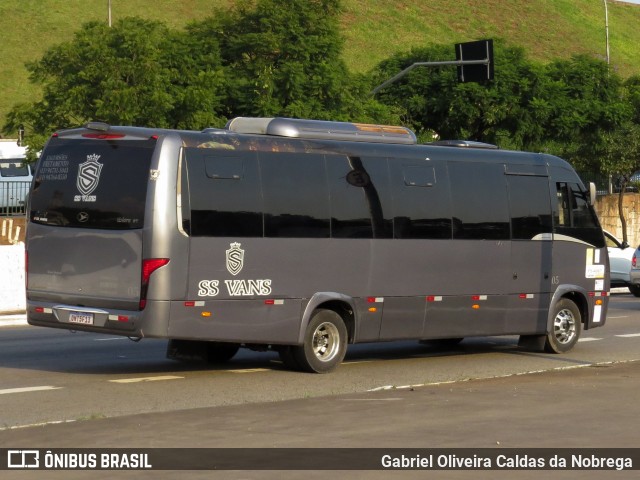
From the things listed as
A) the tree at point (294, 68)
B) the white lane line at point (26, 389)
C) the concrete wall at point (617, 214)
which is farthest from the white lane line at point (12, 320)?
the concrete wall at point (617, 214)

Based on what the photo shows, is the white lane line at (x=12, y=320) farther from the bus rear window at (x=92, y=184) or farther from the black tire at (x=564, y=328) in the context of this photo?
the black tire at (x=564, y=328)

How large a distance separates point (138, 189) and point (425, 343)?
7071 millimetres

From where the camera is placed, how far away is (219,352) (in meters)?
16.6

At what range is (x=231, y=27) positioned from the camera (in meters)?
45.6

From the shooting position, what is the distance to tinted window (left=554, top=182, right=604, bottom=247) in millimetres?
18547

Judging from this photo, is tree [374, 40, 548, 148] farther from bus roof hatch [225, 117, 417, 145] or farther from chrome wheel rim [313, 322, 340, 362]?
chrome wheel rim [313, 322, 340, 362]

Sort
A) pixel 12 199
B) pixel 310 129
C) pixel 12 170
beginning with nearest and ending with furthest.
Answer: pixel 310 129 < pixel 12 199 < pixel 12 170

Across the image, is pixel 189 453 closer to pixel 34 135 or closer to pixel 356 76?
pixel 34 135

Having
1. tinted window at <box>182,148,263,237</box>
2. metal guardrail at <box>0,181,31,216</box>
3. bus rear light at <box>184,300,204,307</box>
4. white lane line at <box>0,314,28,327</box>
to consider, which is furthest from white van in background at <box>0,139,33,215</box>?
bus rear light at <box>184,300,204,307</box>

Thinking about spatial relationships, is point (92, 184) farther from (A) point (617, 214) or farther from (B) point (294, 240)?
(A) point (617, 214)

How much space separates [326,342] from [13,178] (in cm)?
3546

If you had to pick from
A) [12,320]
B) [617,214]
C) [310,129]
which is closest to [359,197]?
[310,129]

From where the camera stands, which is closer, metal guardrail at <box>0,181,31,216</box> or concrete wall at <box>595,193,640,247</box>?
metal guardrail at <box>0,181,31,216</box>

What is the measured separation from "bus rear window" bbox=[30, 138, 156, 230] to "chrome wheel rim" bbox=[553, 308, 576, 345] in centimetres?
697
